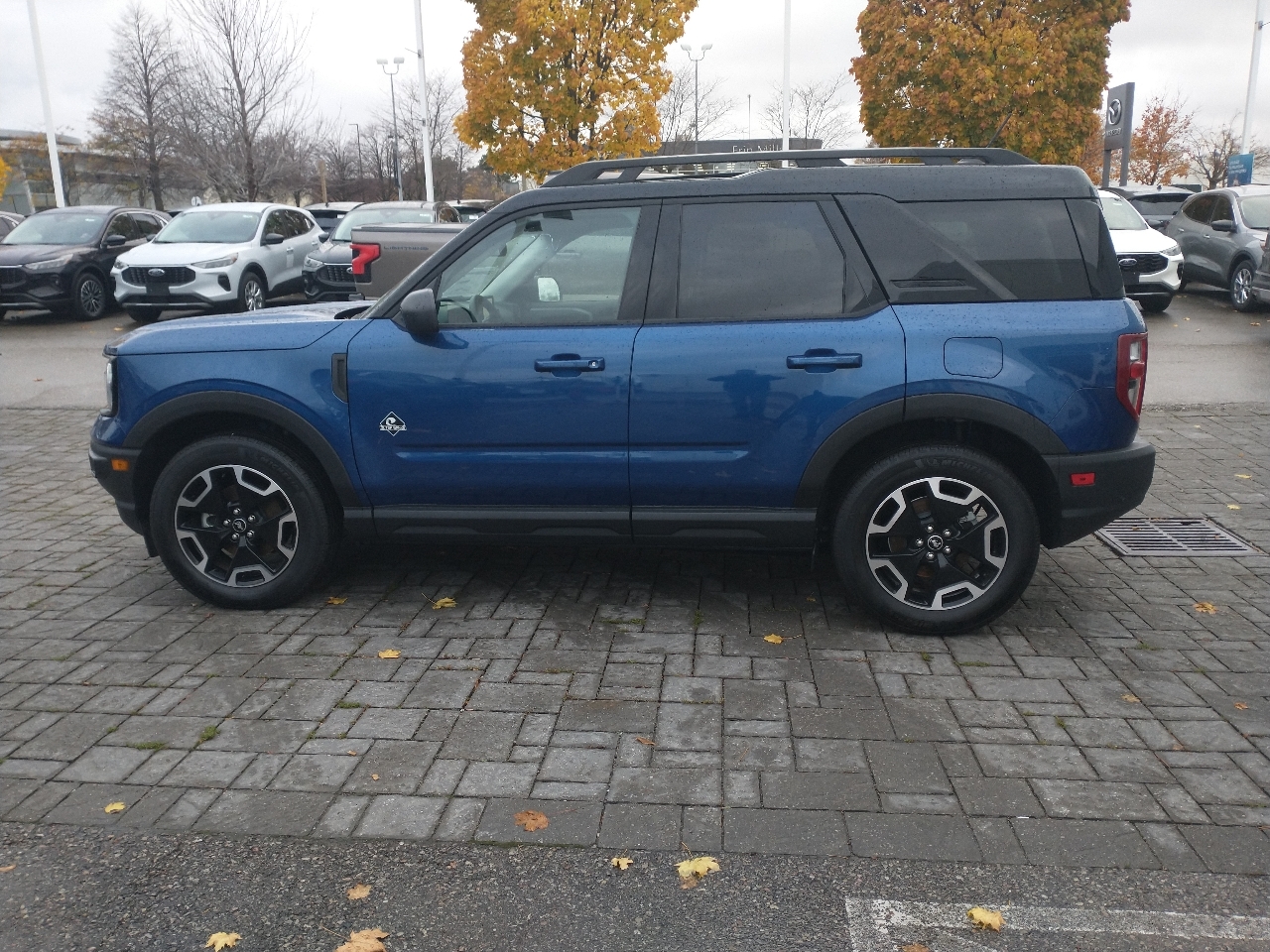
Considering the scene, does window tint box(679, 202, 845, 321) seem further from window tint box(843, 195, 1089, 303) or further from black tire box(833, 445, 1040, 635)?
black tire box(833, 445, 1040, 635)

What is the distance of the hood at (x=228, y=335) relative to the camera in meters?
4.88

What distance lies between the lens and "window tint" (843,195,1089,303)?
4.45 m

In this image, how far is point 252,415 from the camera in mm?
4867

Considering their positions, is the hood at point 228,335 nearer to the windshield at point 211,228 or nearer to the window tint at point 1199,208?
the windshield at point 211,228

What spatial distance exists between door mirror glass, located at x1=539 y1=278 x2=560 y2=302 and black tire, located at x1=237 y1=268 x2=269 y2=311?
12347 millimetres

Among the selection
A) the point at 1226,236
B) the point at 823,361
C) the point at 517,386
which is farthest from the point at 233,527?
the point at 1226,236

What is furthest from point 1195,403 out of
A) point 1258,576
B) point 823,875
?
point 823,875

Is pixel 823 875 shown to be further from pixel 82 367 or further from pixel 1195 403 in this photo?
pixel 82 367

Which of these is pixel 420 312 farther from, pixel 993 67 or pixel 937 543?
pixel 993 67

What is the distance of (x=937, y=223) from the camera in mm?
4535

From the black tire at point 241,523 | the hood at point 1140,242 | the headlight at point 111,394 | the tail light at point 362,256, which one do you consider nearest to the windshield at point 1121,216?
the hood at point 1140,242

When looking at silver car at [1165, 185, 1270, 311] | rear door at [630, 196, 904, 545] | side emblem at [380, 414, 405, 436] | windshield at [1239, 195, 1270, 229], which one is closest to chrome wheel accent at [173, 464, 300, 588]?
side emblem at [380, 414, 405, 436]

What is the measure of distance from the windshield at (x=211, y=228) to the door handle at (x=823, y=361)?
13864 millimetres

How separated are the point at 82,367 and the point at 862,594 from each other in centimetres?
1099
